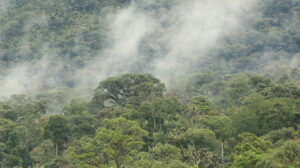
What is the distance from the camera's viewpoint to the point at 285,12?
124 meters

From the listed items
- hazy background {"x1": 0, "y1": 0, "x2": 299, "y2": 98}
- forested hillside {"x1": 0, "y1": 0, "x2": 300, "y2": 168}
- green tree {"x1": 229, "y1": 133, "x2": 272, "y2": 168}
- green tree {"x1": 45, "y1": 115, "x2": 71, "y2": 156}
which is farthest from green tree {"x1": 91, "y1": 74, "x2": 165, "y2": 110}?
green tree {"x1": 229, "y1": 133, "x2": 272, "y2": 168}

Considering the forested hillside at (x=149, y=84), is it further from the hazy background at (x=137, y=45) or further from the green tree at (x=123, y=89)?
the hazy background at (x=137, y=45)

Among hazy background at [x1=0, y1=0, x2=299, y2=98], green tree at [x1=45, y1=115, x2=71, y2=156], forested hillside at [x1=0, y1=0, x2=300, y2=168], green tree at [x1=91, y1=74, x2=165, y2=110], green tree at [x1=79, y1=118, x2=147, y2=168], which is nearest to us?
green tree at [x1=79, y1=118, x2=147, y2=168]

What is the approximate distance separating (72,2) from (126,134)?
104 meters

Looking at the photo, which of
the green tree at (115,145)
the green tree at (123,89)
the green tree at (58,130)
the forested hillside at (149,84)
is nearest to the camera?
the green tree at (115,145)

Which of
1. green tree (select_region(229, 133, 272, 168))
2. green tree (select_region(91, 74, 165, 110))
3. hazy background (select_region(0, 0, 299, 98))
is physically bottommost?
green tree (select_region(229, 133, 272, 168))

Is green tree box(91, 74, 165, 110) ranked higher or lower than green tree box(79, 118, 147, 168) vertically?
higher

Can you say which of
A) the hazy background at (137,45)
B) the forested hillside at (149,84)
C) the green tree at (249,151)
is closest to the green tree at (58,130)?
the forested hillside at (149,84)

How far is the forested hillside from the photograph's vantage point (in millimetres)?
32125

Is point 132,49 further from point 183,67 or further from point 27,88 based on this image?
point 27,88

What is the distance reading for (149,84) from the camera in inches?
2073

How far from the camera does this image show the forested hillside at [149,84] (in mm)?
32125

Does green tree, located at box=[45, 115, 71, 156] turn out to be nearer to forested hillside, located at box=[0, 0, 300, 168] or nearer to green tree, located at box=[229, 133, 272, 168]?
forested hillside, located at box=[0, 0, 300, 168]

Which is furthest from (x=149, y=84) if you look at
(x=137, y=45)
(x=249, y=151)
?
(x=137, y=45)
